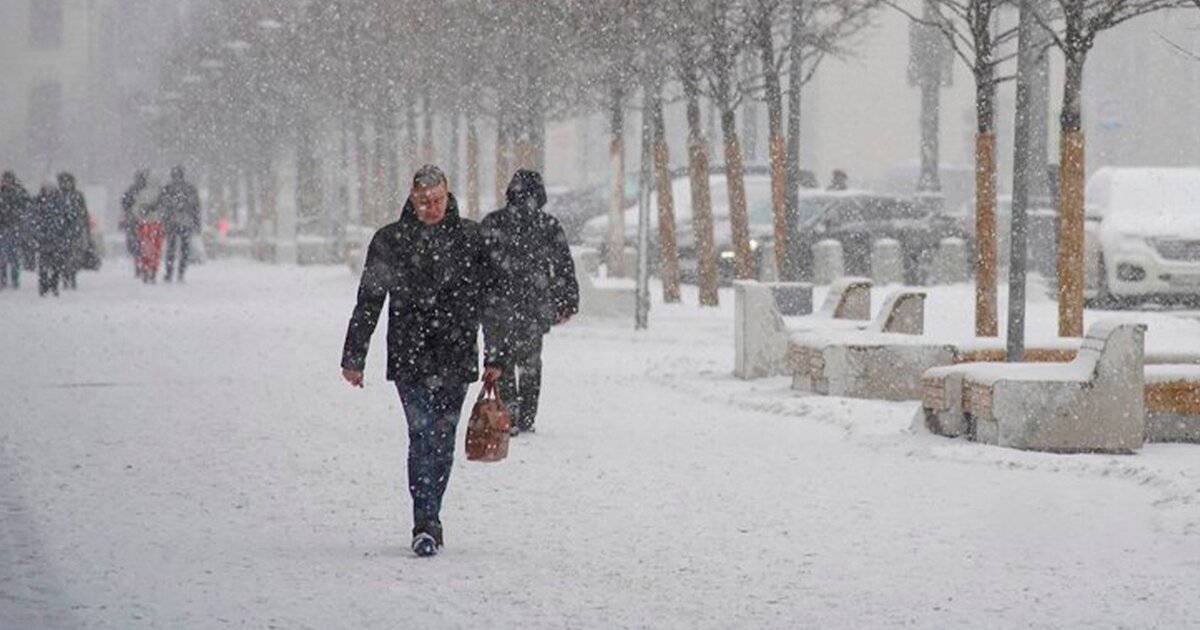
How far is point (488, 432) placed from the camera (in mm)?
10578

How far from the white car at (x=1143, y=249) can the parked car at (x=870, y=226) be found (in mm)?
9385

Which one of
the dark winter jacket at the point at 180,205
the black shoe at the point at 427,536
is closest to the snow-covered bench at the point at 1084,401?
the black shoe at the point at 427,536

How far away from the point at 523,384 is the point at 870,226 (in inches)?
971

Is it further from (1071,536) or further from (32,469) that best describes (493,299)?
(32,469)

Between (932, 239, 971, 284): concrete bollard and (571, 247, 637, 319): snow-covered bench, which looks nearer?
(571, 247, 637, 319): snow-covered bench

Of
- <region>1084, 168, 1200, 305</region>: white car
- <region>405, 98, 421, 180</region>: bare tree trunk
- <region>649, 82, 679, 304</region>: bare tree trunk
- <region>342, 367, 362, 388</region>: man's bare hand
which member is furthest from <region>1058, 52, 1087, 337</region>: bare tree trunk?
<region>405, 98, 421, 180</region>: bare tree trunk

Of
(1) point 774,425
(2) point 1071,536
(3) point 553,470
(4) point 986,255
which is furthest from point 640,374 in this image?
(2) point 1071,536

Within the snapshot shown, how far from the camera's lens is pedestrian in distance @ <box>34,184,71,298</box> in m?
35.9

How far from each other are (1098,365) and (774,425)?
2.69 m

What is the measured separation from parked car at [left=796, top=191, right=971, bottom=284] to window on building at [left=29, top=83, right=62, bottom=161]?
5383 cm

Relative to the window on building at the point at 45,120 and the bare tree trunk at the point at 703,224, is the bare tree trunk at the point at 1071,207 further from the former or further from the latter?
the window on building at the point at 45,120

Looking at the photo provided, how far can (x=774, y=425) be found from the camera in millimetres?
16391

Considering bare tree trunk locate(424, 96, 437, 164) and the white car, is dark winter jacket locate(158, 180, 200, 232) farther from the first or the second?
the white car

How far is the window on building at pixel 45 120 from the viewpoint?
95.8 meters
